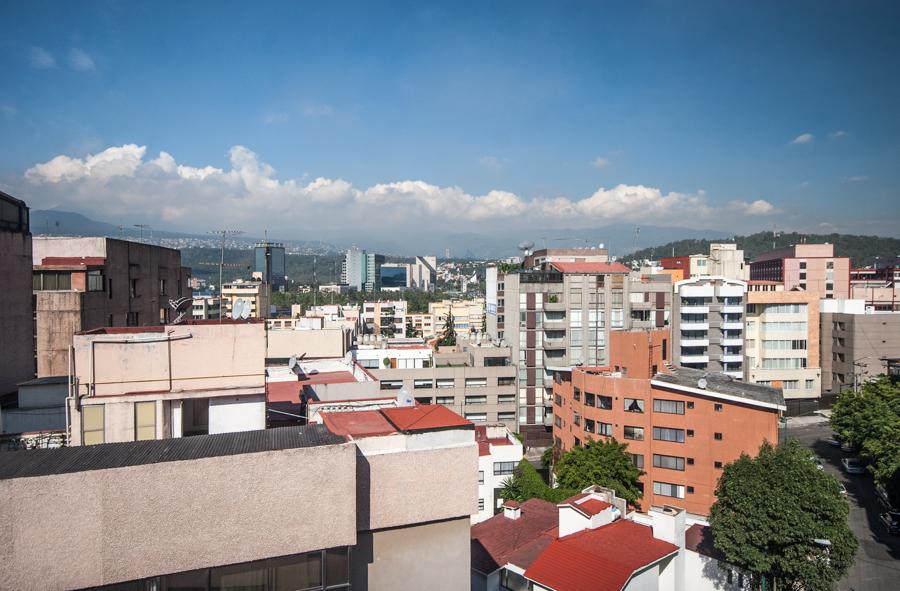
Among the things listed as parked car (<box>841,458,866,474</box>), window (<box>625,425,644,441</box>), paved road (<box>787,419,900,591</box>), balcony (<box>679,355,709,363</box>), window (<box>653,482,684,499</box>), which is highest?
balcony (<box>679,355,709,363</box>)

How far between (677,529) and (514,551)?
459cm

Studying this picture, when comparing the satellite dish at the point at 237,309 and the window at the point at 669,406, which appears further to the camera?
the window at the point at 669,406

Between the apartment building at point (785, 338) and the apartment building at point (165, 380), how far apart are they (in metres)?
47.3

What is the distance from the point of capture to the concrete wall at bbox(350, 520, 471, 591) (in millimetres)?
7660

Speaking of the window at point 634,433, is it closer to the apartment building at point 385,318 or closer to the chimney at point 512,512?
the chimney at point 512,512

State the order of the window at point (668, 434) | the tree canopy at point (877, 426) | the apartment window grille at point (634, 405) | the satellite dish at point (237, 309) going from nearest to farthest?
the satellite dish at point (237, 309), the tree canopy at point (877, 426), the window at point (668, 434), the apartment window grille at point (634, 405)

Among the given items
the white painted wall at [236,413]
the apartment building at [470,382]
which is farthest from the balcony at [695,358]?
the white painted wall at [236,413]

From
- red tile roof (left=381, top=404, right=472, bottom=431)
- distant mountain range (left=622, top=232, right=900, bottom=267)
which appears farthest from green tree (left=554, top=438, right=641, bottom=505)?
distant mountain range (left=622, top=232, right=900, bottom=267)

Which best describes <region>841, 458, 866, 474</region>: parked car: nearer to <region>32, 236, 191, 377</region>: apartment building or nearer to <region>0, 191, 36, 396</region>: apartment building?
<region>32, 236, 191, 377</region>: apartment building

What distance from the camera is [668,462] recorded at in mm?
26312

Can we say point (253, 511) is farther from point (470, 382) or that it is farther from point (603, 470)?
point (470, 382)

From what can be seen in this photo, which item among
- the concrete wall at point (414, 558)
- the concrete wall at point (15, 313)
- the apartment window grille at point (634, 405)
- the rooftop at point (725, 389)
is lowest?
the apartment window grille at point (634, 405)

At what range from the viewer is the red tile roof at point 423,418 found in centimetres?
820

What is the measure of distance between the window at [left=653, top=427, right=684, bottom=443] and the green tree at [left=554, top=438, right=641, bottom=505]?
8.00ft
